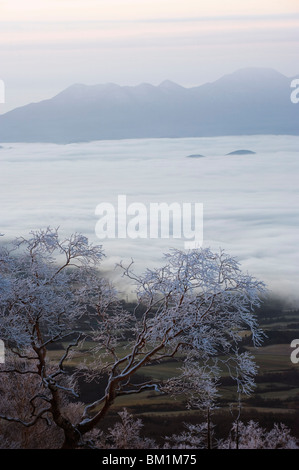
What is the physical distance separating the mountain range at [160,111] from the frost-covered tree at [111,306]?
6.78 m

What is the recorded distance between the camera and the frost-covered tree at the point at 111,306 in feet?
17.3

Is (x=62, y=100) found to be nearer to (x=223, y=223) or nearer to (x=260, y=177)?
(x=223, y=223)

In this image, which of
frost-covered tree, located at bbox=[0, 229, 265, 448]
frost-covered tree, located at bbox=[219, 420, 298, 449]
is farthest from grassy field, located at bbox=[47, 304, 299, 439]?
frost-covered tree, located at bbox=[0, 229, 265, 448]

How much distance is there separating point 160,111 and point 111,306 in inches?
323

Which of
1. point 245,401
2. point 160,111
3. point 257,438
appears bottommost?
point 245,401

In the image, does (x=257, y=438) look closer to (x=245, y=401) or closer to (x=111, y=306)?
(x=111, y=306)

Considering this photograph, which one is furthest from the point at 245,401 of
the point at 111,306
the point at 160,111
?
the point at 160,111

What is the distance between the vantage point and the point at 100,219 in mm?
14680

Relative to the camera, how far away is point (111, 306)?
19.2ft

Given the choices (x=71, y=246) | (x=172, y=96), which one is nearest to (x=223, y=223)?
(x=172, y=96)

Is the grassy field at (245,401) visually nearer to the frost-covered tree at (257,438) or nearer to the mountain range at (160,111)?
the frost-covered tree at (257,438)

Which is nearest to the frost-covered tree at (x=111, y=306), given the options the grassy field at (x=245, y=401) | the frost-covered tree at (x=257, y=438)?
the frost-covered tree at (x=257, y=438)

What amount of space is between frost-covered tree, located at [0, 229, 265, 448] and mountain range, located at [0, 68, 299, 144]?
6.78 m

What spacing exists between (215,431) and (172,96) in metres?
7.33
